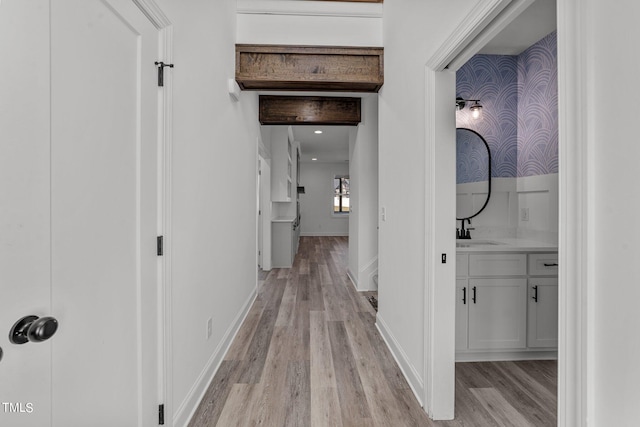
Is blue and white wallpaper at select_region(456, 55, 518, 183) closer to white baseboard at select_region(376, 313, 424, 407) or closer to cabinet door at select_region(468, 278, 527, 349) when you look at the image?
cabinet door at select_region(468, 278, 527, 349)

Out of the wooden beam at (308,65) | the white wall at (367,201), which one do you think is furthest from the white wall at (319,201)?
the wooden beam at (308,65)

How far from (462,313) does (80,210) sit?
2333 millimetres

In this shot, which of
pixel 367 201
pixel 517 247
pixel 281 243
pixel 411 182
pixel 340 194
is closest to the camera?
pixel 411 182

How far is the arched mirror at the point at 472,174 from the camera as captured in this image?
2.82m

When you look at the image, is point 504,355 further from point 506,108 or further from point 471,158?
point 506,108

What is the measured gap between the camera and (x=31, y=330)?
751mm

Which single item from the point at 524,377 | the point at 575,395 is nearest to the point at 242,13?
the point at 575,395

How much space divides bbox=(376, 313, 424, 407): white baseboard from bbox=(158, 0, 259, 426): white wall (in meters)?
1.29

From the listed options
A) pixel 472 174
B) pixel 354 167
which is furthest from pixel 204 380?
pixel 354 167

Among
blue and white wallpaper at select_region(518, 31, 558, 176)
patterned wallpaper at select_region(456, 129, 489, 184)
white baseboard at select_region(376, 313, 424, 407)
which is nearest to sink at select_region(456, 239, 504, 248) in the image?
patterned wallpaper at select_region(456, 129, 489, 184)

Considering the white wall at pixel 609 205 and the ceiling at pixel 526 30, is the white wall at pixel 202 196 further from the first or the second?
the ceiling at pixel 526 30

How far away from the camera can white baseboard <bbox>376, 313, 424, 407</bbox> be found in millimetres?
1859

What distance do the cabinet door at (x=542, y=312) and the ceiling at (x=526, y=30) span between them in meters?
1.86

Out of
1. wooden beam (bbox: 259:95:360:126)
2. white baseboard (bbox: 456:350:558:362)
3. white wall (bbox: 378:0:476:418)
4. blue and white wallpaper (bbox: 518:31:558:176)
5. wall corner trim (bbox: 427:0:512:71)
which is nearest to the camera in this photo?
wall corner trim (bbox: 427:0:512:71)
